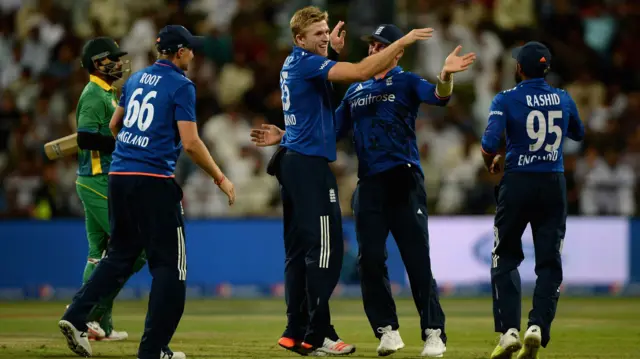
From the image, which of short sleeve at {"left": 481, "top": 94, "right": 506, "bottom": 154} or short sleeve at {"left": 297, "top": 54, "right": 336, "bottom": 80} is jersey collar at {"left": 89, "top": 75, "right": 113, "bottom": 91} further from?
short sleeve at {"left": 481, "top": 94, "right": 506, "bottom": 154}

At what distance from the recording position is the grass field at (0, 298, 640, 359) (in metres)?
10.6

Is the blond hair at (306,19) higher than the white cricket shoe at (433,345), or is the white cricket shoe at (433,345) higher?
the blond hair at (306,19)

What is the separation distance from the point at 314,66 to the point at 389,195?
1423mm

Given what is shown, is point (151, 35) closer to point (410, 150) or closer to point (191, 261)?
point (191, 261)

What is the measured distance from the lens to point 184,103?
908 cm

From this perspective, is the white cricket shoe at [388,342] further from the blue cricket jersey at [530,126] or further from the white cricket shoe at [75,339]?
the white cricket shoe at [75,339]

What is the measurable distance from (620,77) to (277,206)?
8243 millimetres

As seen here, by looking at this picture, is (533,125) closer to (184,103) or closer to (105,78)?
(184,103)

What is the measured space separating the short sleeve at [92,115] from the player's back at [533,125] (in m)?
3.88

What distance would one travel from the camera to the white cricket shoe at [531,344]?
375 inches

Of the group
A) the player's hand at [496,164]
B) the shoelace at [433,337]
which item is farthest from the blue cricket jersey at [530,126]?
the shoelace at [433,337]

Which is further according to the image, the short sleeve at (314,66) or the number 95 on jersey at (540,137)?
the number 95 on jersey at (540,137)

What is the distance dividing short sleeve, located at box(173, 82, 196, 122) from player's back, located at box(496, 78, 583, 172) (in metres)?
2.73

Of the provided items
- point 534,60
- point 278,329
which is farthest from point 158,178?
point 278,329
